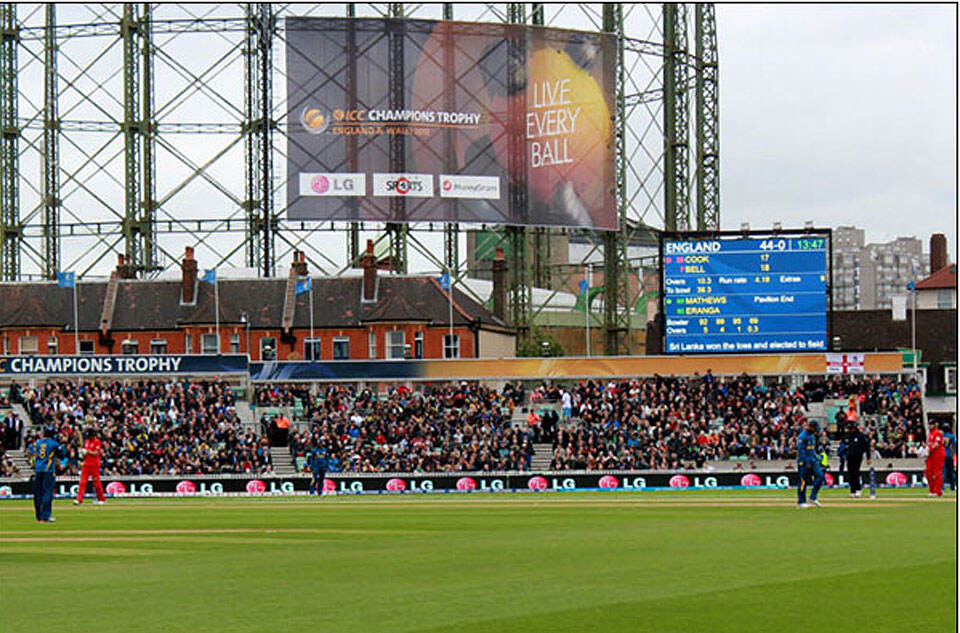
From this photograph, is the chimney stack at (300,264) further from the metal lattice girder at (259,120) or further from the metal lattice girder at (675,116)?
the metal lattice girder at (675,116)

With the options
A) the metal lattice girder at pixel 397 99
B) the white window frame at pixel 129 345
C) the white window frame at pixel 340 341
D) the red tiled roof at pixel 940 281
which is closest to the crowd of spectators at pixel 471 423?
the metal lattice girder at pixel 397 99

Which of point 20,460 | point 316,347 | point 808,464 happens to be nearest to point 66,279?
point 316,347

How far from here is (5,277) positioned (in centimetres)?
7731

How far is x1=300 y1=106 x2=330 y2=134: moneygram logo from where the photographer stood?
229ft

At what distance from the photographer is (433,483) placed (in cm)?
4866

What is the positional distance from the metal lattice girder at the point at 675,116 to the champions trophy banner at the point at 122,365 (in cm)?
2431

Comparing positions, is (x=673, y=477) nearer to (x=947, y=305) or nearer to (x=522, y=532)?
(x=522, y=532)

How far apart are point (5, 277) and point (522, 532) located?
58.8 metres

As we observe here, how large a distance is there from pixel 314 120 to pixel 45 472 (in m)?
43.9

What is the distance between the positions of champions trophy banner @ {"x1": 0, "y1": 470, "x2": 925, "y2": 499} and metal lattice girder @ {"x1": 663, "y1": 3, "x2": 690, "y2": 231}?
3127cm

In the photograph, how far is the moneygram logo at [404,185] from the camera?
69.8 m

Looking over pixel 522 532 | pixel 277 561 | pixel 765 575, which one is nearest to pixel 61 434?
pixel 522 532

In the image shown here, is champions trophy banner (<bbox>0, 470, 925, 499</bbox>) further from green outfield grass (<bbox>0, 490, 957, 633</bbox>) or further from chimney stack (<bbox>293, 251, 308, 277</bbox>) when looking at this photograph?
chimney stack (<bbox>293, 251, 308, 277</bbox>)

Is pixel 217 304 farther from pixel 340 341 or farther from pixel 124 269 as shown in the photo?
pixel 124 269
